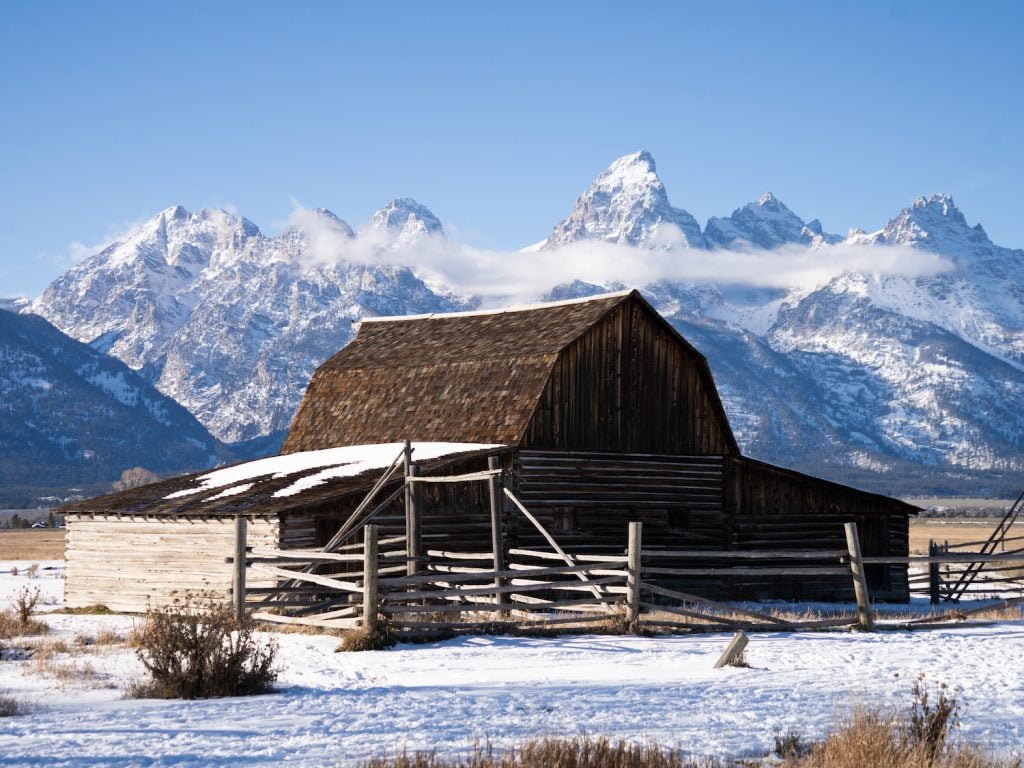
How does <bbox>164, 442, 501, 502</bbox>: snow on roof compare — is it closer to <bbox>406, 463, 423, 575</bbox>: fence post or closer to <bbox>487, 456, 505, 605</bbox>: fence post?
<bbox>406, 463, 423, 575</bbox>: fence post

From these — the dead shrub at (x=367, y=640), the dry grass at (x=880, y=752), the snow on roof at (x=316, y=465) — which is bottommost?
the dry grass at (x=880, y=752)

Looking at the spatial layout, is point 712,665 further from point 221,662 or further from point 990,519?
point 990,519

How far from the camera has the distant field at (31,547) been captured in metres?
63.1

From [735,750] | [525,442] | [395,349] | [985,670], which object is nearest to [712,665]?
[985,670]

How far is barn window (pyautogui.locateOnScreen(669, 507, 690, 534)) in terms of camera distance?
31.8 m

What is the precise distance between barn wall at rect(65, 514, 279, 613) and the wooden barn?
1.7 inches

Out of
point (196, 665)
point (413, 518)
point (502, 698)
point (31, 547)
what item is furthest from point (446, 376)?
point (31, 547)

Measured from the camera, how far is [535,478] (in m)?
29.3

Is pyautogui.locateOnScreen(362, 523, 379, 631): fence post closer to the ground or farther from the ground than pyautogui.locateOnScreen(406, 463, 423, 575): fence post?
closer to the ground

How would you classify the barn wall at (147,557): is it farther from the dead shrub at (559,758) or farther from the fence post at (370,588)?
the dead shrub at (559,758)

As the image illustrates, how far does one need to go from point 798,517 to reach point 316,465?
10984 millimetres

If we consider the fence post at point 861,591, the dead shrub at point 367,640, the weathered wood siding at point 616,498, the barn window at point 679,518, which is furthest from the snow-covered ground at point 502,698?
the barn window at point 679,518

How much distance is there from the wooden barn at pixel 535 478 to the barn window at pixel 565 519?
0.03 meters

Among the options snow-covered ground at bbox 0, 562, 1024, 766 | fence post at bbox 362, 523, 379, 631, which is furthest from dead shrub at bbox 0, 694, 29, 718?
fence post at bbox 362, 523, 379, 631
